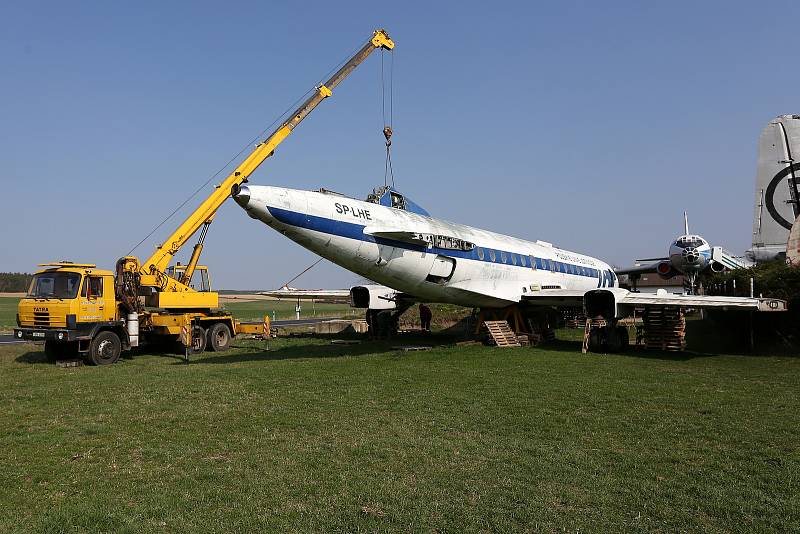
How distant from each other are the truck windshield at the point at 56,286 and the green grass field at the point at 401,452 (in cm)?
348

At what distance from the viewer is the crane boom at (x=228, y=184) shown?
18.5 meters

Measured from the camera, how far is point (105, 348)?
15422 mm

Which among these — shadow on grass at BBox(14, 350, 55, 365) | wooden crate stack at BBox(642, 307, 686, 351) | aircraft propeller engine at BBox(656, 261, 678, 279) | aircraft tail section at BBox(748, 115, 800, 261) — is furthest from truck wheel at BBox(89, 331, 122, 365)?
aircraft tail section at BBox(748, 115, 800, 261)

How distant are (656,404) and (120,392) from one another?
9.79 metres

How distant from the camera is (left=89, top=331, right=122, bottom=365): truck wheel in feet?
49.5

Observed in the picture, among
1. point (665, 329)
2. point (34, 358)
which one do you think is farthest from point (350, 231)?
point (665, 329)

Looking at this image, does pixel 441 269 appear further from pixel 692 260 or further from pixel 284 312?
pixel 284 312

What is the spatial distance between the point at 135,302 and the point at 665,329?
688 inches

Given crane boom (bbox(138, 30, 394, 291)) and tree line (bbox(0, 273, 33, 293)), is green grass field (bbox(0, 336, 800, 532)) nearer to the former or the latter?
crane boom (bbox(138, 30, 394, 291))

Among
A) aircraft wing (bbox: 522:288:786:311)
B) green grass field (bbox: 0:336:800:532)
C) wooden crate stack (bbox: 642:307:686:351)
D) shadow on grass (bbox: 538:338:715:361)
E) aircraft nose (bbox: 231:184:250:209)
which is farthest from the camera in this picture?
wooden crate stack (bbox: 642:307:686:351)

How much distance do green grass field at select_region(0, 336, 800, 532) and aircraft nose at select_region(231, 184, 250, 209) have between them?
383 centimetres

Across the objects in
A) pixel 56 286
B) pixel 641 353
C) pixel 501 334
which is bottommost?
pixel 641 353

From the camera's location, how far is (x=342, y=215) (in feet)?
42.5

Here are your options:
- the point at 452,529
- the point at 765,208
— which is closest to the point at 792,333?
the point at 765,208
